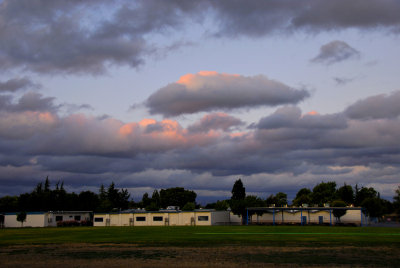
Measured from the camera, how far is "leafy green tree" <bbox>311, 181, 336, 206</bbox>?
130750mm

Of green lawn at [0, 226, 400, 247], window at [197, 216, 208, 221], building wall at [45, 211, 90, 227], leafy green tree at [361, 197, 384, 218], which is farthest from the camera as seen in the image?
leafy green tree at [361, 197, 384, 218]

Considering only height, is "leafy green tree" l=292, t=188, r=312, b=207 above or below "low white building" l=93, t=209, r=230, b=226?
above

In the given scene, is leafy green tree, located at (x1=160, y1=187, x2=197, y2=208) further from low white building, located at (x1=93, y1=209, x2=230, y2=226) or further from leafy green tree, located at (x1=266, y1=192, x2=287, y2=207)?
low white building, located at (x1=93, y1=209, x2=230, y2=226)

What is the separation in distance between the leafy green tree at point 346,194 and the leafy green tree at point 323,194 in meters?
3.72

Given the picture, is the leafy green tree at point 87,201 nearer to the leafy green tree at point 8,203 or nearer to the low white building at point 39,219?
the leafy green tree at point 8,203

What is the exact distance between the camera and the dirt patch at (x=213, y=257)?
77.9ft

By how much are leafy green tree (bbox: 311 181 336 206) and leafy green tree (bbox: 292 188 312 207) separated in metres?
1.49

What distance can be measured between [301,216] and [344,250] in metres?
64.8

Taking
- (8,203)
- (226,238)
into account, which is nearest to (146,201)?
(8,203)

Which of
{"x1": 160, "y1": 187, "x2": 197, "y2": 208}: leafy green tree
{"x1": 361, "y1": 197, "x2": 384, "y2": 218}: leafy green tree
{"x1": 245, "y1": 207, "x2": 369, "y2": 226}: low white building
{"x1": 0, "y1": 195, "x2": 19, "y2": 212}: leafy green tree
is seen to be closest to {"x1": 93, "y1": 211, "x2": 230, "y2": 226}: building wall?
{"x1": 245, "y1": 207, "x2": 369, "y2": 226}: low white building

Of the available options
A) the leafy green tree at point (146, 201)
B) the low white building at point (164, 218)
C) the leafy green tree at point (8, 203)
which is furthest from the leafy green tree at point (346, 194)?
the leafy green tree at point (8, 203)

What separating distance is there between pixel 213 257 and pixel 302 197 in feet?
369

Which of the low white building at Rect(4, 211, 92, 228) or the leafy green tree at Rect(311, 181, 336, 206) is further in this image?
the leafy green tree at Rect(311, 181, 336, 206)

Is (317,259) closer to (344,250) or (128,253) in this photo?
(344,250)
